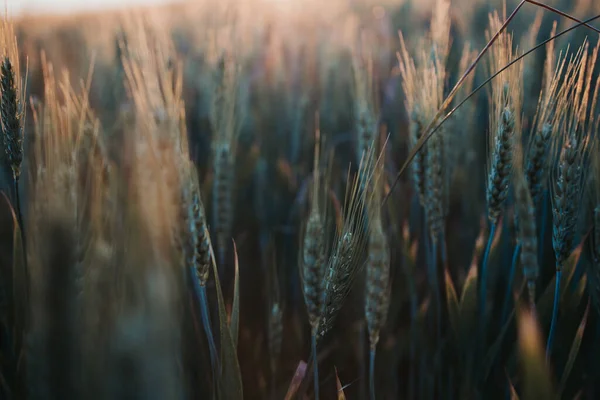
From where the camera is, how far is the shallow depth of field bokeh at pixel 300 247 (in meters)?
0.49

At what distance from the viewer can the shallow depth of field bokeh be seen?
49 centimetres

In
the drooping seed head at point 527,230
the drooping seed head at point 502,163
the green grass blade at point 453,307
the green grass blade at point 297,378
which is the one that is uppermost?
the drooping seed head at point 502,163

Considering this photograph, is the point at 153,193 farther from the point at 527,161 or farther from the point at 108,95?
the point at 108,95

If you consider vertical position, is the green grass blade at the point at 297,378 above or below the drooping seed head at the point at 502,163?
below

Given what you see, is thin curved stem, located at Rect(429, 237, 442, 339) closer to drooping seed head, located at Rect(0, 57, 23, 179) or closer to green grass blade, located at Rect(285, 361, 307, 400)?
green grass blade, located at Rect(285, 361, 307, 400)

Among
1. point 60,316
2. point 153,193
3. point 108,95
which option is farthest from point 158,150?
point 108,95

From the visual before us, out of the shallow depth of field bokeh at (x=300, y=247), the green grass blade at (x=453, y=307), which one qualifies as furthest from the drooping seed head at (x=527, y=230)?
the green grass blade at (x=453, y=307)

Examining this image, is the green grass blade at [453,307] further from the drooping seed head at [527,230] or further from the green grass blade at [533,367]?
the green grass blade at [533,367]

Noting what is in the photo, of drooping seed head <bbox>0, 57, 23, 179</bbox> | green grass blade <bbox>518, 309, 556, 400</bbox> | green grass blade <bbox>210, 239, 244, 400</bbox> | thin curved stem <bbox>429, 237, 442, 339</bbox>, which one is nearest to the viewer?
green grass blade <bbox>518, 309, 556, 400</bbox>

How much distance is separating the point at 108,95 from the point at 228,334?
1.41 metres

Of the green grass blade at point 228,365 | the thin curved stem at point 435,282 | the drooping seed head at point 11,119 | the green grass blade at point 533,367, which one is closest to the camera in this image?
the green grass blade at point 533,367

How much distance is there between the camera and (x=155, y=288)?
39 centimetres

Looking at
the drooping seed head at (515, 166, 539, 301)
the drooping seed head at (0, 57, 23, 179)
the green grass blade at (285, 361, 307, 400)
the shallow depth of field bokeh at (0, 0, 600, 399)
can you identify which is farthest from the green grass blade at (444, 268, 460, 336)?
the drooping seed head at (0, 57, 23, 179)

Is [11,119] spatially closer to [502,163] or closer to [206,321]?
[206,321]
